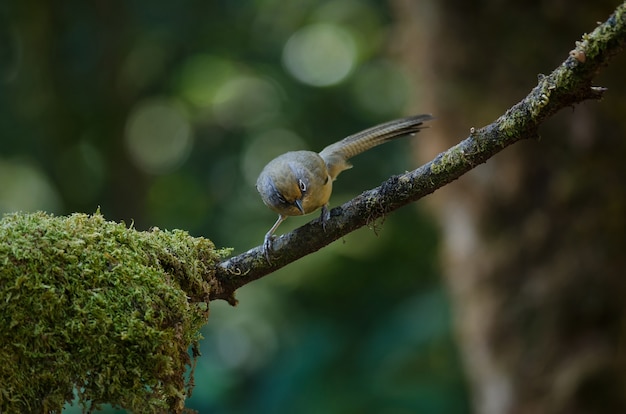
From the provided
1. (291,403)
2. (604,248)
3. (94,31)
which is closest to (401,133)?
(604,248)

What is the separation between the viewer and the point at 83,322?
292 cm

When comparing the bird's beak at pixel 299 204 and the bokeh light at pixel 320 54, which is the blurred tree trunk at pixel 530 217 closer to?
the bird's beak at pixel 299 204

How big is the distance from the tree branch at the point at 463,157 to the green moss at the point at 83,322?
1.45ft

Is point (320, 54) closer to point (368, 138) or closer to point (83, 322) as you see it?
point (368, 138)

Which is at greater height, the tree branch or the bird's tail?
the bird's tail

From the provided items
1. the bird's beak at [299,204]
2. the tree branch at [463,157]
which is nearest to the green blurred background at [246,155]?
the bird's beak at [299,204]

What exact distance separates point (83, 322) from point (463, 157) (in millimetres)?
1686

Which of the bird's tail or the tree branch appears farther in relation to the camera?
the bird's tail

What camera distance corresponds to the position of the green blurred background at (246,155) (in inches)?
420

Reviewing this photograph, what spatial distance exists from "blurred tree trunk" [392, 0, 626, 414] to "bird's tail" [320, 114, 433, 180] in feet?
10.3

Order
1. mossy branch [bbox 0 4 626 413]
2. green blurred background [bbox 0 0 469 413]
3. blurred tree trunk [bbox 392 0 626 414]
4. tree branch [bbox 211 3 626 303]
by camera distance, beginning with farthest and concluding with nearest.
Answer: green blurred background [bbox 0 0 469 413] → blurred tree trunk [bbox 392 0 626 414] → mossy branch [bbox 0 4 626 413] → tree branch [bbox 211 3 626 303]

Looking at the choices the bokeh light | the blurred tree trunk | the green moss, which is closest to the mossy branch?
the green moss

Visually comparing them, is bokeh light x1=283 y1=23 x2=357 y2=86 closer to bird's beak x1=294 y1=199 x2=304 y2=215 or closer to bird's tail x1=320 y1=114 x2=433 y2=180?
A: bird's tail x1=320 y1=114 x2=433 y2=180

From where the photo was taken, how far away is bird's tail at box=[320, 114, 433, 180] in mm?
4277
